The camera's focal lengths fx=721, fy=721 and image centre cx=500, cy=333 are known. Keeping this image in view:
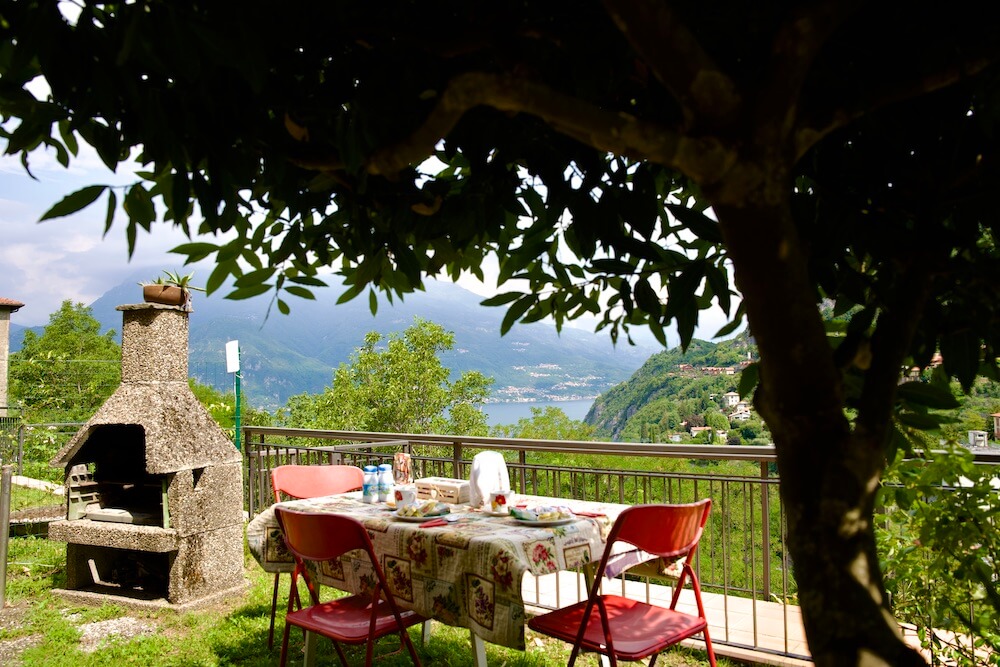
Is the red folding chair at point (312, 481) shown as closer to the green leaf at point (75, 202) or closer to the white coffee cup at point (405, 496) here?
the white coffee cup at point (405, 496)

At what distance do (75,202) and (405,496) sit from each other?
2.73 metres

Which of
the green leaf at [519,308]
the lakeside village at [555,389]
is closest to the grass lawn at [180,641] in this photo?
the green leaf at [519,308]

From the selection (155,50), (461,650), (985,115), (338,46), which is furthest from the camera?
(461,650)

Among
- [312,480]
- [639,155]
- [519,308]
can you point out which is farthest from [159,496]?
[639,155]

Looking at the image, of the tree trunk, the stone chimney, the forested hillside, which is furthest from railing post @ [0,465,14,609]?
the stone chimney

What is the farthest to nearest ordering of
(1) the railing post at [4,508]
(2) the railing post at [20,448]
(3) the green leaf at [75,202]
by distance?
(2) the railing post at [20,448] < (1) the railing post at [4,508] < (3) the green leaf at [75,202]

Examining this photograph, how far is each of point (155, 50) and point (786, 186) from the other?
0.77 metres

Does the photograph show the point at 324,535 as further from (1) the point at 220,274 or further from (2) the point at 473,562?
(1) the point at 220,274

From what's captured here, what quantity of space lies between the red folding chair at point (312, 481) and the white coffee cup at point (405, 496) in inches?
34.9

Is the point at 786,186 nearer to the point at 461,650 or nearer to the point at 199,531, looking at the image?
the point at 461,650

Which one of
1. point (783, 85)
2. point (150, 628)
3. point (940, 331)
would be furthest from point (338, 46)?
point (150, 628)

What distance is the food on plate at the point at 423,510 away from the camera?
11.0 feet

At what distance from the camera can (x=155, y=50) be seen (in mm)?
879

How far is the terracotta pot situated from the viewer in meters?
5.12
